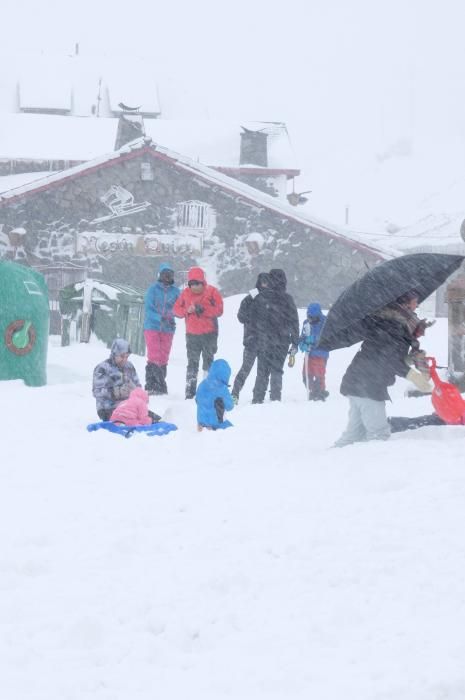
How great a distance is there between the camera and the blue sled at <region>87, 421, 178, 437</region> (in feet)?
25.4

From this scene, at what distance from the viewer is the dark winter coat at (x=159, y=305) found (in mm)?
11000

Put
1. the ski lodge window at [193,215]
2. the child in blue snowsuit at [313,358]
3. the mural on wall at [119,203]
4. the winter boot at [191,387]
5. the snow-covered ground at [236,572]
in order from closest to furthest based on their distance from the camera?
the snow-covered ground at [236,572]
the winter boot at [191,387]
the child in blue snowsuit at [313,358]
the mural on wall at [119,203]
the ski lodge window at [193,215]

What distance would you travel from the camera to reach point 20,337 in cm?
1187

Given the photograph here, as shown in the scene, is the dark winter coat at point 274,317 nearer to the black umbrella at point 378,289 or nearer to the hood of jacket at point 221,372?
the hood of jacket at point 221,372

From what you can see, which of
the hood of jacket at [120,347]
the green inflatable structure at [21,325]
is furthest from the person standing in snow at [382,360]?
the green inflatable structure at [21,325]

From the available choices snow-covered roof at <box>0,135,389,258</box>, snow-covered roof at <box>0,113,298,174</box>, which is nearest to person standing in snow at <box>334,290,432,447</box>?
snow-covered roof at <box>0,135,389,258</box>

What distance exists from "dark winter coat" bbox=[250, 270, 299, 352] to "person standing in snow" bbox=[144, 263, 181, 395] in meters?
1.16

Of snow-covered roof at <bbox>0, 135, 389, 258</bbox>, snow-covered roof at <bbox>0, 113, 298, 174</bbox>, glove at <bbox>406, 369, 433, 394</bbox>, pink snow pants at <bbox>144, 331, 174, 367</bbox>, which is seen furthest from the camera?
snow-covered roof at <bbox>0, 113, 298, 174</bbox>

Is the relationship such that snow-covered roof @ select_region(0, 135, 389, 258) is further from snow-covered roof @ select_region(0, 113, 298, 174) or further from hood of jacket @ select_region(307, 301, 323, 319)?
hood of jacket @ select_region(307, 301, 323, 319)

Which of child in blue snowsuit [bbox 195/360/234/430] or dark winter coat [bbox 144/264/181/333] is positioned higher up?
dark winter coat [bbox 144/264/181/333]

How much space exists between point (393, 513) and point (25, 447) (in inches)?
144

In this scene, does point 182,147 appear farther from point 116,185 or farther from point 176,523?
point 176,523

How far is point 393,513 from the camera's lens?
4.66m

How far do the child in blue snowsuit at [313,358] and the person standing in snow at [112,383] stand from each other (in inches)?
125
